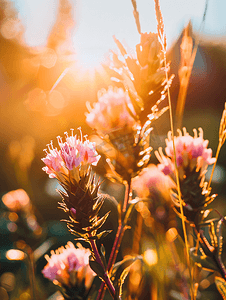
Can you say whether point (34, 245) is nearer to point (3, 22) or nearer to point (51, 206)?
point (51, 206)

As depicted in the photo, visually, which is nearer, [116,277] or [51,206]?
[116,277]

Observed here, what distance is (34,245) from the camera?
1004mm

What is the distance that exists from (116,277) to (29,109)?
2.60 meters

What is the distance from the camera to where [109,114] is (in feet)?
2.01

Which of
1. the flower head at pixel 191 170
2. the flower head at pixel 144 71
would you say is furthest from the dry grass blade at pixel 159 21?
the flower head at pixel 191 170

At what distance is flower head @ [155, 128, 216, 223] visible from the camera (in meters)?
0.50

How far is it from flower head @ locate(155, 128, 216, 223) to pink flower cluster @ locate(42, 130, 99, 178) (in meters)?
0.17

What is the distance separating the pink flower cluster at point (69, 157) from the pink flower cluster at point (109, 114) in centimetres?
16

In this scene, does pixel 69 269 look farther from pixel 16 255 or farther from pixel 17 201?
pixel 17 201

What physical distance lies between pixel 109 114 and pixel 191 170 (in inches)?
10.1

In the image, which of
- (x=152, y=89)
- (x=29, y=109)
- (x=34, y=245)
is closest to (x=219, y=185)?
(x=34, y=245)

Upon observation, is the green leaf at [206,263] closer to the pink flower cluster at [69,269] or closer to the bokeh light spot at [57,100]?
the pink flower cluster at [69,269]

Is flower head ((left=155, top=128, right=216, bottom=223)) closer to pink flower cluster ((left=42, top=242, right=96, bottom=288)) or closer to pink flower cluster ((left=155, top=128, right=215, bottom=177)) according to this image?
pink flower cluster ((left=155, top=128, right=215, bottom=177))

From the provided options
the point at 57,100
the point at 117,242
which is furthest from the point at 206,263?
the point at 57,100
